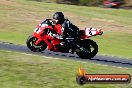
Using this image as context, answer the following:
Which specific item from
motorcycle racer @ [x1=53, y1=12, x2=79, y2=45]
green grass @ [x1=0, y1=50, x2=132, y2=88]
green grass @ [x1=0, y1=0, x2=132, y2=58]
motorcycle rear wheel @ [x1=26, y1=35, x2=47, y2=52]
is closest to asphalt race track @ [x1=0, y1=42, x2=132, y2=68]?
motorcycle rear wheel @ [x1=26, y1=35, x2=47, y2=52]

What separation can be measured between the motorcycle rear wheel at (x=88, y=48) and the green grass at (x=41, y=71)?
121cm

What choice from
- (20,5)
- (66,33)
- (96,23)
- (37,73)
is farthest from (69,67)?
(20,5)

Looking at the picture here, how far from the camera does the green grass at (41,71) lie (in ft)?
42.0

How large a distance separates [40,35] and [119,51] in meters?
8.10

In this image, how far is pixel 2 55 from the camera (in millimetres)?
16953

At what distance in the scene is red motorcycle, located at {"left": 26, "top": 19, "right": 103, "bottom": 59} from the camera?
18391 mm

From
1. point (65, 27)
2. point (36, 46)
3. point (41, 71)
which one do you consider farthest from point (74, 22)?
point (41, 71)

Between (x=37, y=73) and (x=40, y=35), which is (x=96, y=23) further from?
(x=37, y=73)

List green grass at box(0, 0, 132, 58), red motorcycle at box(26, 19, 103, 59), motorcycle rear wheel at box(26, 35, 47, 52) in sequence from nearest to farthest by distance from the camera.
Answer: red motorcycle at box(26, 19, 103, 59), motorcycle rear wheel at box(26, 35, 47, 52), green grass at box(0, 0, 132, 58)

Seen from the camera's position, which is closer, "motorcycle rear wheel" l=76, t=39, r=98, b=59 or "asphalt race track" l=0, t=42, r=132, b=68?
"motorcycle rear wheel" l=76, t=39, r=98, b=59

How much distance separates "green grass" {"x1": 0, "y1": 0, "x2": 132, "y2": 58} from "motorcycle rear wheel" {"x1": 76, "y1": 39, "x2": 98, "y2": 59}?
508 centimetres

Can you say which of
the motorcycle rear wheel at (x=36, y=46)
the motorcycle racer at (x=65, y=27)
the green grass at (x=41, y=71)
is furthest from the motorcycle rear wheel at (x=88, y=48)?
the motorcycle rear wheel at (x=36, y=46)

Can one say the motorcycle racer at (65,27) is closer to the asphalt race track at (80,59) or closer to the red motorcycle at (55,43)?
the red motorcycle at (55,43)

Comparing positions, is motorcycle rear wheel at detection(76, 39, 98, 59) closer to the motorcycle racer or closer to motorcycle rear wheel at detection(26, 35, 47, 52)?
the motorcycle racer
